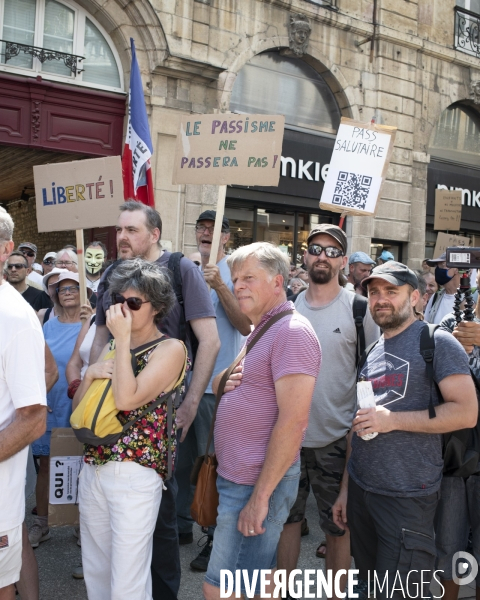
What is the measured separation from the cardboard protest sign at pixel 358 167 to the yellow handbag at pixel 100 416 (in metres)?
4.44

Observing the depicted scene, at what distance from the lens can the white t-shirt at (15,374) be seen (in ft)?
7.75

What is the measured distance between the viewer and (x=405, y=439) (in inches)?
107

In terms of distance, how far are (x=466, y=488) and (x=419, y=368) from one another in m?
0.93

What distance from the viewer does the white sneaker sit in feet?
13.5

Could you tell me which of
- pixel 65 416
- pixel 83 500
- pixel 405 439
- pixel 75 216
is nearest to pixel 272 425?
pixel 405 439

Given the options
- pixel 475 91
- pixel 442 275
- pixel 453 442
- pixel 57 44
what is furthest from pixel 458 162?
pixel 453 442

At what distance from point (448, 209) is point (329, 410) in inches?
319

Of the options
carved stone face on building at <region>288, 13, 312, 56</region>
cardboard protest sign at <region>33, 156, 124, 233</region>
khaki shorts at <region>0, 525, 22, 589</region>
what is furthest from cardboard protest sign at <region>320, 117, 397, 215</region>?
carved stone face on building at <region>288, 13, 312, 56</region>

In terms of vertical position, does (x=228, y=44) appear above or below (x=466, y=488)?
above

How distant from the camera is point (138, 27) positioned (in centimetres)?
970

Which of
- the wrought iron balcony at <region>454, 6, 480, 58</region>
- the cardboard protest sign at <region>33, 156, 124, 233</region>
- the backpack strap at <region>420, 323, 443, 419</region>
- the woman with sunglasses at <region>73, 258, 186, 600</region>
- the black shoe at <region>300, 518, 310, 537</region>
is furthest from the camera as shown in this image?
the wrought iron balcony at <region>454, 6, 480, 58</region>

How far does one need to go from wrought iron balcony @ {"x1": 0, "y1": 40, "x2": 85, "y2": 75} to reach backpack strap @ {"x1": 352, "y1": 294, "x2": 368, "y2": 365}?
25.4 ft

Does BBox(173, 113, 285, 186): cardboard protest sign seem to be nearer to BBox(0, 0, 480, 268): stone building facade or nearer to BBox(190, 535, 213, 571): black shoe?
BBox(190, 535, 213, 571): black shoe

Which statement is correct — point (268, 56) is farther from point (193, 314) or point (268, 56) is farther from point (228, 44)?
point (193, 314)
